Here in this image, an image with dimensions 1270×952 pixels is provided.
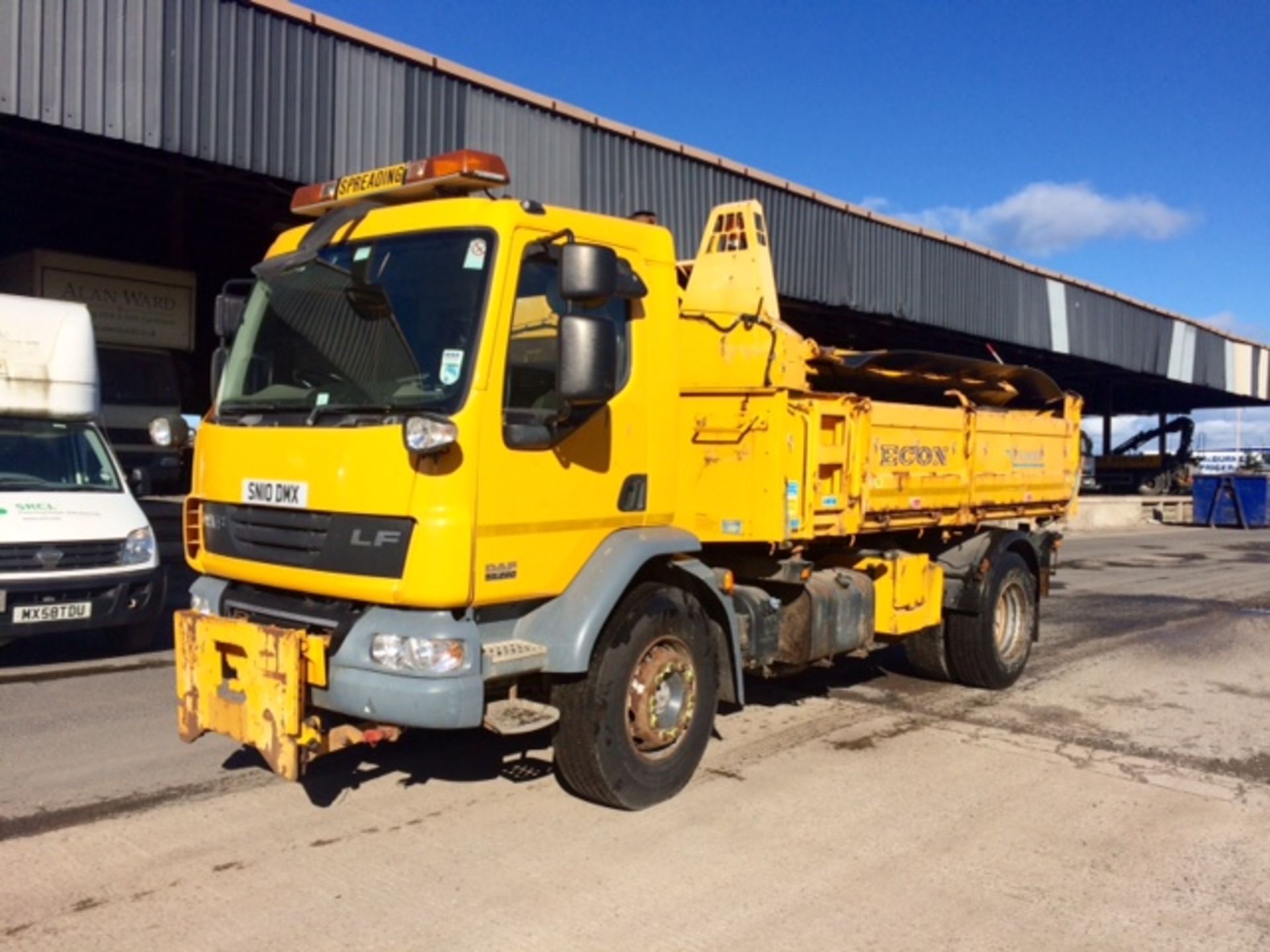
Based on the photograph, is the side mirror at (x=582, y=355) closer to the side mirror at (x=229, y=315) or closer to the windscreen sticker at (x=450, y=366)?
the windscreen sticker at (x=450, y=366)

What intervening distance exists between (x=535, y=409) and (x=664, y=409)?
91 centimetres

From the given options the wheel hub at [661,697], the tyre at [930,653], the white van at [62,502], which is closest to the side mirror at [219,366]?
the wheel hub at [661,697]

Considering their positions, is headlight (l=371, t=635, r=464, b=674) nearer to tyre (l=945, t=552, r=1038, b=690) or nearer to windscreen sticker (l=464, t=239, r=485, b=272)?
windscreen sticker (l=464, t=239, r=485, b=272)

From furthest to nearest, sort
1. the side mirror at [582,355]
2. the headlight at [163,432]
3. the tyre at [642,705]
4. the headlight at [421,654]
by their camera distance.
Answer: the headlight at [163,432] < the tyre at [642,705] < the side mirror at [582,355] < the headlight at [421,654]

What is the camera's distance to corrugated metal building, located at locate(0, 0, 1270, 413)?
11.3 m

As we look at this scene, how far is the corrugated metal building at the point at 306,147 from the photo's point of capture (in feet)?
36.9

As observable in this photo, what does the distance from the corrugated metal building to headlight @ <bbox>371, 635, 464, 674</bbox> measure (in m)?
9.06

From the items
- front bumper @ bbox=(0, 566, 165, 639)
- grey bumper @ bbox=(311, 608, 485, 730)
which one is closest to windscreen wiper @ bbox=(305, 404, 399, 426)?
grey bumper @ bbox=(311, 608, 485, 730)

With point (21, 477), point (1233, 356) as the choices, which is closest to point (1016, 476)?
point (21, 477)

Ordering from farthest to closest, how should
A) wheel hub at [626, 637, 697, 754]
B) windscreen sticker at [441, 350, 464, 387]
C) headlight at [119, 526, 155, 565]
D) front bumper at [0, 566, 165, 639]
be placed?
headlight at [119, 526, 155, 565]
front bumper at [0, 566, 165, 639]
wheel hub at [626, 637, 697, 754]
windscreen sticker at [441, 350, 464, 387]

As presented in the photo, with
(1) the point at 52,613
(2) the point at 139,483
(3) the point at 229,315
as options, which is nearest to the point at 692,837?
(3) the point at 229,315

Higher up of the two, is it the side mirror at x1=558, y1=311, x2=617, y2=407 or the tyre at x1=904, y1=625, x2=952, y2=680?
the side mirror at x1=558, y1=311, x2=617, y2=407

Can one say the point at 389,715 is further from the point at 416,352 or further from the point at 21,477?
the point at 21,477

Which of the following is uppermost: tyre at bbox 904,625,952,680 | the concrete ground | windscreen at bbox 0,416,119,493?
windscreen at bbox 0,416,119,493
